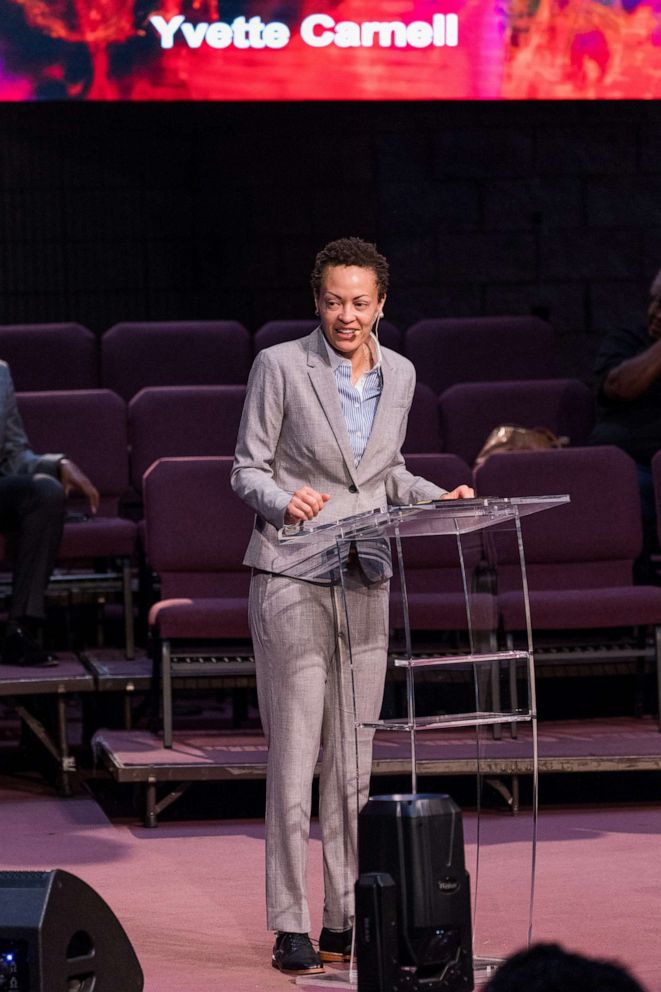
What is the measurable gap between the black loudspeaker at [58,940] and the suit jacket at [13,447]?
115 inches

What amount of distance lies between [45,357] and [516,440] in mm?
1940

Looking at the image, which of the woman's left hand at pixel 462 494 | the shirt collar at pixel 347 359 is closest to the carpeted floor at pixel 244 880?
the woman's left hand at pixel 462 494

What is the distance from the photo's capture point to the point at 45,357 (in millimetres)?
6129

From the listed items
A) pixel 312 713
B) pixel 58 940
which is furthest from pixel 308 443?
pixel 58 940

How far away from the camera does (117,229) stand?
6652mm

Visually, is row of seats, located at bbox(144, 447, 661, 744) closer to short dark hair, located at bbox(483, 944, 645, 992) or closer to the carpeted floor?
the carpeted floor

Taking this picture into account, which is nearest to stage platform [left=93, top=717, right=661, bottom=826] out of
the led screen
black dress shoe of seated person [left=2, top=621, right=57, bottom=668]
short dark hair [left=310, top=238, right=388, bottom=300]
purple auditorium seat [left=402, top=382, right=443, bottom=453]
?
black dress shoe of seated person [left=2, top=621, right=57, bottom=668]

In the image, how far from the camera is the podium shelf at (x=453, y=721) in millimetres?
2605

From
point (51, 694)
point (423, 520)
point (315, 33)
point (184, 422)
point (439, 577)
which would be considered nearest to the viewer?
point (423, 520)

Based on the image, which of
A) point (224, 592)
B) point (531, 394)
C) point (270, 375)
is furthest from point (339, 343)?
point (531, 394)

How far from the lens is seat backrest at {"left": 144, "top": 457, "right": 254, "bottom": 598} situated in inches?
183

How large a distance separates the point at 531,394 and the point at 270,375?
299cm

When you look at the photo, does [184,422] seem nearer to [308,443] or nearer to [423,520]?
[308,443]

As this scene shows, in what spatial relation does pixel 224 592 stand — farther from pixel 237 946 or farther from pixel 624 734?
pixel 237 946
